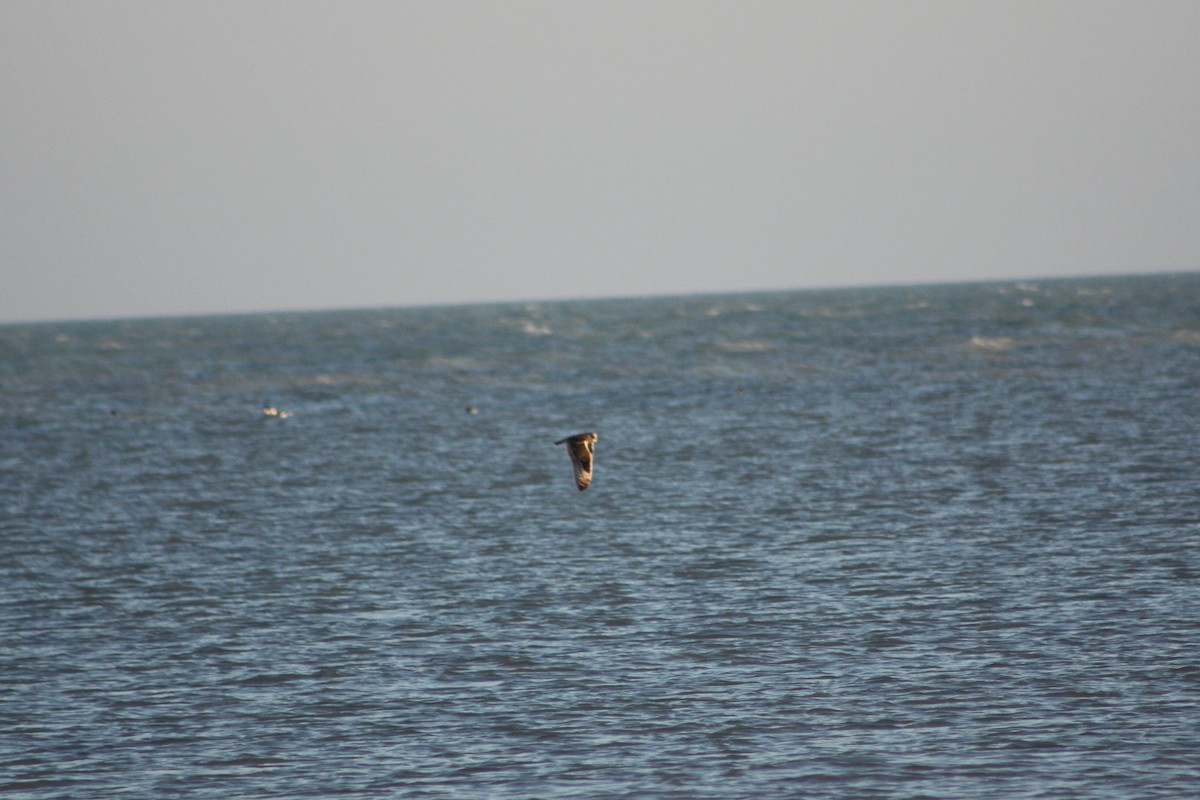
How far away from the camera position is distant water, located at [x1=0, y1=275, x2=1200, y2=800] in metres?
14.3

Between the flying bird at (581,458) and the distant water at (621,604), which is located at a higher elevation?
the flying bird at (581,458)

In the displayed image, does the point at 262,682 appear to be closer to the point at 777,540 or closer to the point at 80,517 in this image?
the point at 777,540

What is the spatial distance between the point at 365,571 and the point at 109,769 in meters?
9.17

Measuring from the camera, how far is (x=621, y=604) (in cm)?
2058

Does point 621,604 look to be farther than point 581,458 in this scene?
Yes

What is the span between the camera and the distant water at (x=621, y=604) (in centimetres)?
1428

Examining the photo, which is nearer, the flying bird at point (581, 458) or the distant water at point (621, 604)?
the distant water at point (621, 604)

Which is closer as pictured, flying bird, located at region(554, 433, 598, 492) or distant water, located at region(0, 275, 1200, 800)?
distant water, located at region(0, 275, 1200, 800)

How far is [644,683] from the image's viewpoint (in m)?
16.7

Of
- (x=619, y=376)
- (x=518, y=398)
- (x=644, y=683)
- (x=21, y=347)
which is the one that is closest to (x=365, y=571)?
(x=644, y=683)

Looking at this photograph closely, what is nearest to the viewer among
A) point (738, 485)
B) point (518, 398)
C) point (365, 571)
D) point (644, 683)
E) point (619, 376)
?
point (644, 683)

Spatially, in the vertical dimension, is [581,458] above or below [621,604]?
above

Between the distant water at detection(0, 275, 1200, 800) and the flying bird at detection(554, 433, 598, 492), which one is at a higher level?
the flying bird at detection(554, 433, 598, 492)

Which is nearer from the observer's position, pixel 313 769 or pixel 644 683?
pixel 313 769
